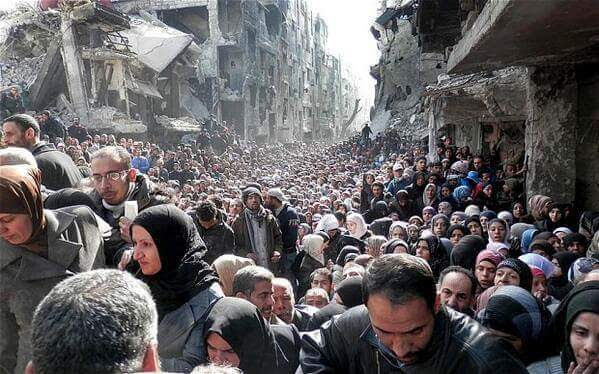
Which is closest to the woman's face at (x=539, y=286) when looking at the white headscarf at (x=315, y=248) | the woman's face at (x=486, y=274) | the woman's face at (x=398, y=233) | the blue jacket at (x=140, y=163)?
the woman's face at (x=486, y=274)

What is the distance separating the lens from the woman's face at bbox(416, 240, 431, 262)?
520 cm

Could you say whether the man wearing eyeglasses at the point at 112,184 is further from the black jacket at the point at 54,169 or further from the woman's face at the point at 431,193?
the woman's face at the point at 431,193

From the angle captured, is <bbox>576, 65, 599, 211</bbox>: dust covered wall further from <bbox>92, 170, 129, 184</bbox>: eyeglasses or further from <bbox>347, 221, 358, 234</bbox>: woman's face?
<bbox>92, 170, 129, 184</bbox>: eyeglasses

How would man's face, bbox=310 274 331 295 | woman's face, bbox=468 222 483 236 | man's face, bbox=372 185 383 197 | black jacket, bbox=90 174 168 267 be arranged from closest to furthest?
black jacket, bbox=90 174 168 267, man's face, bbox=310 274 331 295, woman's face, bbox=468 222 483 236, man's face, bbox=372 185 383 197

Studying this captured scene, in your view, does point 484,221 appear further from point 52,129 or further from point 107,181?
point 52,129

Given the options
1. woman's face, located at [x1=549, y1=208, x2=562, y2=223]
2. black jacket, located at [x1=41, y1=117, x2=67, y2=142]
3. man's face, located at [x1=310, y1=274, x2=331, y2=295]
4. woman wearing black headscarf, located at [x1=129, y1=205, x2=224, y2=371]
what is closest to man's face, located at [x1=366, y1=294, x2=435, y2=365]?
woman wearing black headscarf, located at [x1=129, y1=205, x2=224, y2=371]

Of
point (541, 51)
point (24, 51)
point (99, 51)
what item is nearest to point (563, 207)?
point (541, 51)

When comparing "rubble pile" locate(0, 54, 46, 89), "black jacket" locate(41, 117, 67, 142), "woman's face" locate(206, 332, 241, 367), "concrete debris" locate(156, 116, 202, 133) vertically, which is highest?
"rubble pile" locate(0, 54, 46, 89)

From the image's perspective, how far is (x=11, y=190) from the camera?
6.66 ft

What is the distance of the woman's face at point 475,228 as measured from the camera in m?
6.05

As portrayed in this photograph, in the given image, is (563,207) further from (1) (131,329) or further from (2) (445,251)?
(1) (131,329)

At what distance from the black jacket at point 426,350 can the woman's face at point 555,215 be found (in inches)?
201

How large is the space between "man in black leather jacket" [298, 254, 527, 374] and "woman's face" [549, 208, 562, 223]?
5116 millimetres

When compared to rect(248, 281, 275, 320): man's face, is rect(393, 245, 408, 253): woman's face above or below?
below
